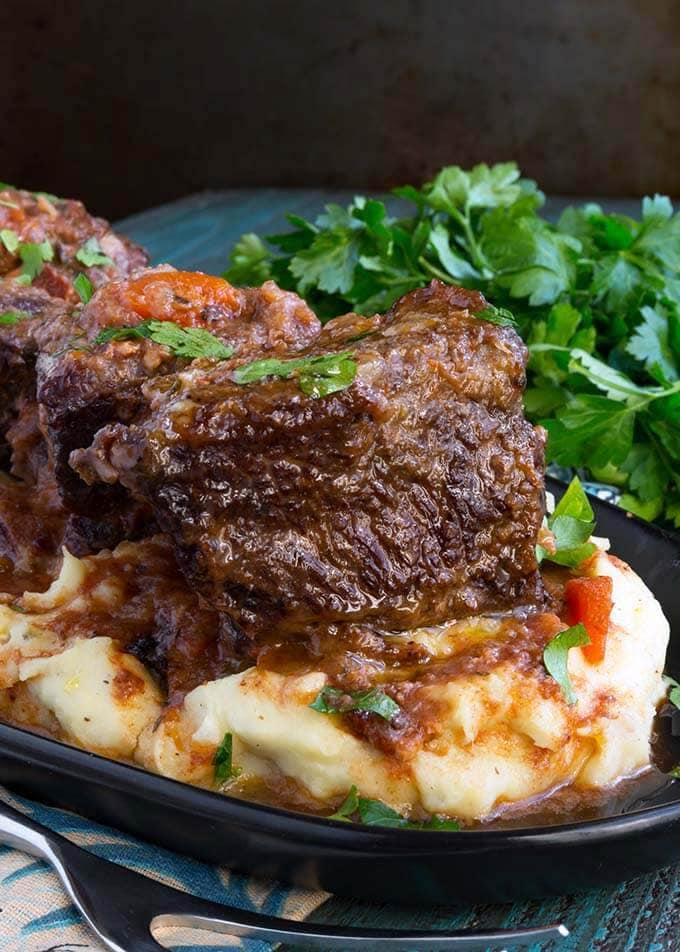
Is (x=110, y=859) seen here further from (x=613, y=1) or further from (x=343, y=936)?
(x=613, y=1)

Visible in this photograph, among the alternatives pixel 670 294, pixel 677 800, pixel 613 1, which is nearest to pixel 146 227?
pixel 670 294

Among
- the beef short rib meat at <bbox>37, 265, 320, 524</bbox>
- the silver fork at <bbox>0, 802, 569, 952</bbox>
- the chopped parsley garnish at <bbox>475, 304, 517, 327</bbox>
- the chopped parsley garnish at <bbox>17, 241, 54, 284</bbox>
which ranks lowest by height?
the silver fork at <bbox>0, 802, 569, 952</bbox>

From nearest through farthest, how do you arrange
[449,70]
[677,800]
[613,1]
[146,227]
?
[677,800] < [146,227] < [613,1] < [449,70]

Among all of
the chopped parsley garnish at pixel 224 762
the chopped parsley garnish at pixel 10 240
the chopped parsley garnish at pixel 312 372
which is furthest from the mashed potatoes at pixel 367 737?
the chopped parsley garnish at pixel 10 240

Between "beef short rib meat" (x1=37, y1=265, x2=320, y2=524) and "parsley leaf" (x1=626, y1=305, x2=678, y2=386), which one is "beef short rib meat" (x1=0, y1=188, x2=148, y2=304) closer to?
"beef short rib meat" (x1=37, y1=265, x2=320, y2=524)

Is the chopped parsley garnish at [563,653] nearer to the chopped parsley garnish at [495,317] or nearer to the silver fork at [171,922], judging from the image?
the silver fork at [171,922]

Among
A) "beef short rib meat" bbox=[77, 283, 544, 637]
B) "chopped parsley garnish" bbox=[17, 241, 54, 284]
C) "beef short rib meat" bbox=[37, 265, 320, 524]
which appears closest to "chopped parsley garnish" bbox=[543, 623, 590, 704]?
"beef short rib meat" bbox=[77, 283, 544, 637]
